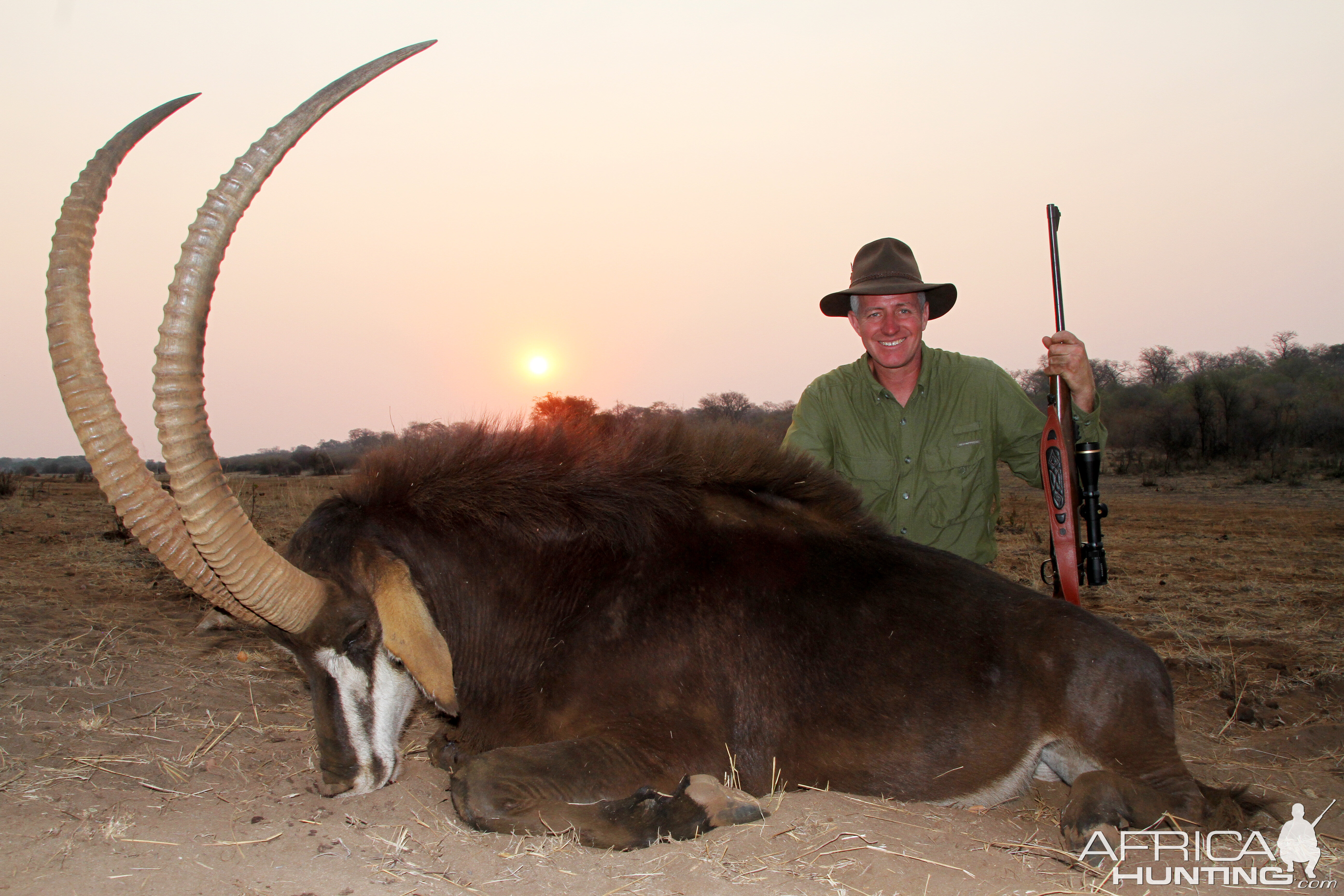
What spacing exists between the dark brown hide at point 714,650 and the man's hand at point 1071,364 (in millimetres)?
1969

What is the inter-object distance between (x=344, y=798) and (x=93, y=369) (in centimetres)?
189

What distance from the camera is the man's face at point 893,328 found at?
19.1 feet

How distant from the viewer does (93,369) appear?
114 inches

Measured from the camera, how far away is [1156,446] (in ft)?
101

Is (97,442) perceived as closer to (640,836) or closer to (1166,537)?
(640,836)

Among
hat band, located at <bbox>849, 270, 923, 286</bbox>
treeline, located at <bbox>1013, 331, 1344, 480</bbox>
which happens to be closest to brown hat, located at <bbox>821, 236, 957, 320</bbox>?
hat band, located at <bbox>849, 270, 923, 286</bbox>

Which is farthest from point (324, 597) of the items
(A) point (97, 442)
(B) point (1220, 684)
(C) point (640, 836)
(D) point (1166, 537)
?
(D) point (1166, 537)

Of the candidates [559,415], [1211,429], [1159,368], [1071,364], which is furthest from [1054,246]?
[1159,368]

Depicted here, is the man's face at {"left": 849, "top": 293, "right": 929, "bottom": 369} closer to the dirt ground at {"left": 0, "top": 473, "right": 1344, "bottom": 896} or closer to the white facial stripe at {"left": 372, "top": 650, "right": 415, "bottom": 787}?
the dirt ground at {"left": 0, "top": 473, "right": 1344, "bottom": 896}

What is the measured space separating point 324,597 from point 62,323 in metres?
1.28

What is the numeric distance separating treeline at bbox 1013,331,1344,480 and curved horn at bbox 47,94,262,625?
23.9 metres

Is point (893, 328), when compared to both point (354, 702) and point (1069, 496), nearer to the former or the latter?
point (1069, 496)

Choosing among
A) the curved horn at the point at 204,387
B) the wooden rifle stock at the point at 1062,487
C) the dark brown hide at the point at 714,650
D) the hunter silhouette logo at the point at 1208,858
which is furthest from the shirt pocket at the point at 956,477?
the curved horn at the point at 204,387

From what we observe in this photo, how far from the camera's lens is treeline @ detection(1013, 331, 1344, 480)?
82.7 ft
